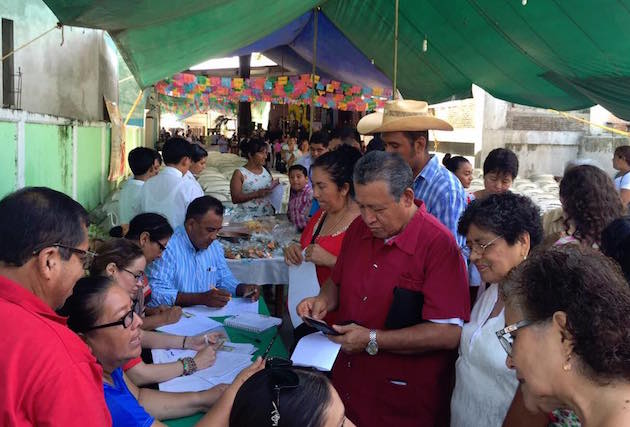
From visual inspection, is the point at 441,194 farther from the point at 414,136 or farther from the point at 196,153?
the point at 196,153

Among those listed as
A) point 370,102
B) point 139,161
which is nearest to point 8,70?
point 139,161

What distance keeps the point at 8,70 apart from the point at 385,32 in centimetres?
472

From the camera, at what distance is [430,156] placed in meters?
3.19

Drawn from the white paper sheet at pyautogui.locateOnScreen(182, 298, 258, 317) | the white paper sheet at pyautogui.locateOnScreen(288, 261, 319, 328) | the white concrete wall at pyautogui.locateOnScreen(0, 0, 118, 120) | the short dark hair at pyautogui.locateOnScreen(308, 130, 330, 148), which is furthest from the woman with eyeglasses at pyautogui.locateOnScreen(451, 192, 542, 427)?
the white concrete wall at pyautogui.locateOnScreen(0, 0, 118, 120)

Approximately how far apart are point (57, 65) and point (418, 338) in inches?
222

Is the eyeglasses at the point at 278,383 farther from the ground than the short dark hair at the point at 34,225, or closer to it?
closer to it

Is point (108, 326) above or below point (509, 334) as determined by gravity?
below

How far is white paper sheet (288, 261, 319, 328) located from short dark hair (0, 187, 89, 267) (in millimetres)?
1529

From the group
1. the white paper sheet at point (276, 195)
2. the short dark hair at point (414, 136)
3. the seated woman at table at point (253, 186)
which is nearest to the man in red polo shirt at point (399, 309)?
the short dark hair at point (414, 136)

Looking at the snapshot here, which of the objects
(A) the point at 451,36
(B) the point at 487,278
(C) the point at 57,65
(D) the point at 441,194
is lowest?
(B) the point at 487,278

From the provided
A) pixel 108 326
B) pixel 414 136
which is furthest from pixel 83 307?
pixel 414 136

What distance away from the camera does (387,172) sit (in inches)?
80.7

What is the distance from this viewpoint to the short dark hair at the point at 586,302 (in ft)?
3.33

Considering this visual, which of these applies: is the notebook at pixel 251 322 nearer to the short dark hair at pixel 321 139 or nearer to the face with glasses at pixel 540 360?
the face with glasses at pixel 540 360
